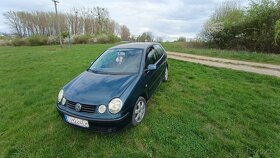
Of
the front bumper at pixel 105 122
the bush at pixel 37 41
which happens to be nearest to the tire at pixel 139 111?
the front bumper at pixel 105 122

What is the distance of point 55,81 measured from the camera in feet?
19.6

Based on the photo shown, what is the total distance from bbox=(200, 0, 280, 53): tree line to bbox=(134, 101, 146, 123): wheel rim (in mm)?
10333

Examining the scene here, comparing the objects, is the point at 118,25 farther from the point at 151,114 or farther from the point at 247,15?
the point at 151,114

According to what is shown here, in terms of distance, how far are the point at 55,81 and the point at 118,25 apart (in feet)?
189

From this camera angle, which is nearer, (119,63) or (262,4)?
(119,63)

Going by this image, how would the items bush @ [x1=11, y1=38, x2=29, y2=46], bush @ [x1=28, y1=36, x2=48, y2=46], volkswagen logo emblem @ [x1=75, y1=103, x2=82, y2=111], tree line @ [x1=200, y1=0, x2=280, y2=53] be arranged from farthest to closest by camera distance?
1. bush @ [x1=11, y1=38, x2=29, y2=46]
2. bush @ [x1=28, y1=36, x2=48, y2=46]
3. tree line @ [x1=200, y1=0, x2=280, y2=53]
4. volkswagen logo emblem @ [x1=75, y1=103, x2=82, y2=111]

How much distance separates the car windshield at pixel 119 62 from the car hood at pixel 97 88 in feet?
0.86

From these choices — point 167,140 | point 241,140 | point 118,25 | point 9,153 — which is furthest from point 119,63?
point 118,25

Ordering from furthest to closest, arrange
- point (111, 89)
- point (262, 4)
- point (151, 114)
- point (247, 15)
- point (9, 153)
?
1. point (247, 15)
2. point (262, 4)
3. point (151, 114)
4. point (111, 89)
5. point (9, 153)

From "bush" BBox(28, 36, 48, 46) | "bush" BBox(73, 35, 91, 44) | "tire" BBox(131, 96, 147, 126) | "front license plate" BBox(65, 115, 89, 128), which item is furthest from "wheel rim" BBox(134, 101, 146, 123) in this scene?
"bush" BBox(28, 36, 48, 46)

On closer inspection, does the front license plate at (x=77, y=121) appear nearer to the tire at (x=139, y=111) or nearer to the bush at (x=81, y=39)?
the tire at (x=139, y=111)

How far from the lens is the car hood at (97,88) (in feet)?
8.92

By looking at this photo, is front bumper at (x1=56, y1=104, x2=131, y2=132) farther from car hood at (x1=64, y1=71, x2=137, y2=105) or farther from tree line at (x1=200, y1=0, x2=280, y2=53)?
tree line at (x1=200, y1=0, x2=280, y2=53)

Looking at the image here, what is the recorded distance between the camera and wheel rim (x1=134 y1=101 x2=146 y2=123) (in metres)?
3.12
